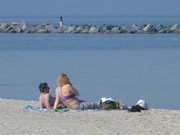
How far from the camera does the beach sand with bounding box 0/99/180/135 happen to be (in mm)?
13594

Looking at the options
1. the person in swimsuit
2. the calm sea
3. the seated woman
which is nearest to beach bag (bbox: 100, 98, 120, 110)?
the seated woman

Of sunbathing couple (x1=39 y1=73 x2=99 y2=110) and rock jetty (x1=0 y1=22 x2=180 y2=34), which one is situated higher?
sunbathing couple (x1=39 y1=73 x2=99 y2=110)

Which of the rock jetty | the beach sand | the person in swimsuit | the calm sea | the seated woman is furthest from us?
the rock jetty

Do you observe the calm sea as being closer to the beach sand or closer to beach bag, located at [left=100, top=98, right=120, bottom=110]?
beach bag, located at [left=100, top=98, right=120, bottom=110]

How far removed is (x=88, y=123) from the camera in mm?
15172

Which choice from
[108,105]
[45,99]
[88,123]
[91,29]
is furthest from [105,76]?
[91,29]

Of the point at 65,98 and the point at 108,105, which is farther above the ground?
the point at 65,98

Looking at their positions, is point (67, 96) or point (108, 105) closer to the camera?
point (67, 96)

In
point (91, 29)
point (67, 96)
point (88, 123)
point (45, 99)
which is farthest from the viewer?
point (91, 29)

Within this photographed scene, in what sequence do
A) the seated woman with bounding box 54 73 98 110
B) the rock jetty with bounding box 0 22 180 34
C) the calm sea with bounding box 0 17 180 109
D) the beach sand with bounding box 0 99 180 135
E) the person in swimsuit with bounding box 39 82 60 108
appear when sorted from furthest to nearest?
1. the rock jetty with bounding box 0 22 180 34
2. the calm sea with bounding box 0 17 180 109
3. the person in swimsuit with bounding box 39 82 60 108
4. the seated woman with bounding box 54 73 98 110
5. the beach sand with bounding box 0 99 180 135

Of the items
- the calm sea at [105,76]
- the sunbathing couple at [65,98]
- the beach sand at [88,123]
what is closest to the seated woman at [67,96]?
the sunbathing couple at [65,98]

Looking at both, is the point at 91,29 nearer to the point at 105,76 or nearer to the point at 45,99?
the point at 105,76

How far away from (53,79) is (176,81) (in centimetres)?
373

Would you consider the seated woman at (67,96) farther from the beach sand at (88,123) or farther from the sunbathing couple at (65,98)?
the beach sand at (88,123)
